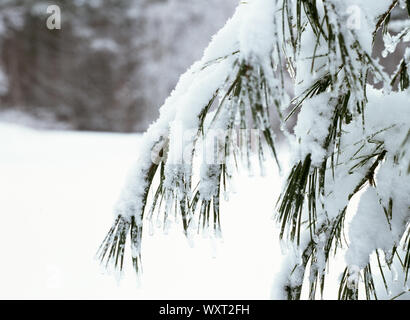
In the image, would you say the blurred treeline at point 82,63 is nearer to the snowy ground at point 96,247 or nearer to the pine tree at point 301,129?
the snowy ground at point 96,247

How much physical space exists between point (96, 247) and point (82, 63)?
1032 centimetres

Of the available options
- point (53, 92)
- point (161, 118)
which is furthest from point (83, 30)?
point (161, 118)

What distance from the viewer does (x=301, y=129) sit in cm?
73

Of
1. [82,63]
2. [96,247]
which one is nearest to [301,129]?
[96,247]

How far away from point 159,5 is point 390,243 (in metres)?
9.71

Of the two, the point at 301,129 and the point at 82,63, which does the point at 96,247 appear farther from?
the point at 82,63

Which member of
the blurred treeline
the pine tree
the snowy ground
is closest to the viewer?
the pine tree

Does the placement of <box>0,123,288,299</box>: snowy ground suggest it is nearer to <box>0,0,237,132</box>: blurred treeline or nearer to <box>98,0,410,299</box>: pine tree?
<box>98,0,410,299</box>: pine tree

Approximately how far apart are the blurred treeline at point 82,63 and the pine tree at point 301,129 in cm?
943

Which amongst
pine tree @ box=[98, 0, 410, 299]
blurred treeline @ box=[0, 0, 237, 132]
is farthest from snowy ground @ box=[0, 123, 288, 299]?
blurred treeline @ box=[0, 0, 237, 132]

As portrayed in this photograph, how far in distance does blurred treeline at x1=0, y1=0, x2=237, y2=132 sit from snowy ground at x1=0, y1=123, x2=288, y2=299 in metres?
6.19

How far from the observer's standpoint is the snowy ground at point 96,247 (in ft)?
7.87

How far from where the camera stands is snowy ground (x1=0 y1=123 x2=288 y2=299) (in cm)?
240

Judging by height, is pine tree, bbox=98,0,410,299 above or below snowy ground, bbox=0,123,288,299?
above
